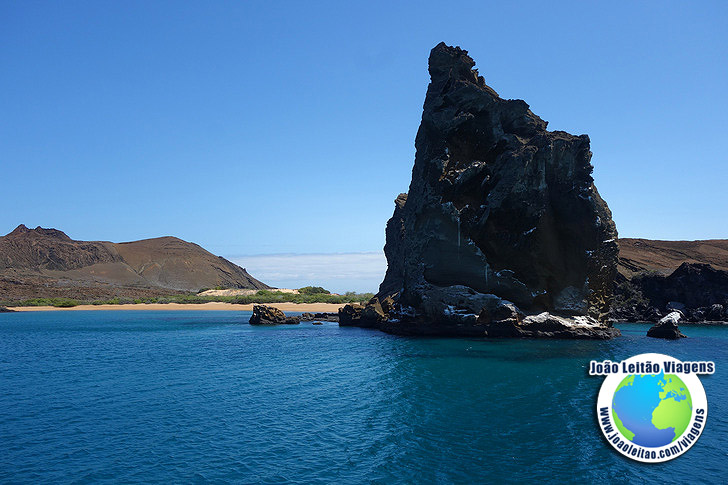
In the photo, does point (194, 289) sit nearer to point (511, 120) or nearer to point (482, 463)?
point (511, 120)

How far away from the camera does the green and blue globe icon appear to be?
1103 centimetres

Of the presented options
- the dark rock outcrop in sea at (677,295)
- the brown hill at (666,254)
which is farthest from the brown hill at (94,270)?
the brown hill at (666,254)

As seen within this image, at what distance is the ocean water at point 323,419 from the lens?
13.2m

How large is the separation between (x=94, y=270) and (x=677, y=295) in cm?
18494

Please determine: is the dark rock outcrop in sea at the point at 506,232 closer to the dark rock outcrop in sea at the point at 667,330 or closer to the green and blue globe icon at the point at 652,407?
the dark rock outcrop in sea at the point at 667,330

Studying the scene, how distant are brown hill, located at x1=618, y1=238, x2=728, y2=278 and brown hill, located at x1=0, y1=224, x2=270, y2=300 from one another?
134483 mm

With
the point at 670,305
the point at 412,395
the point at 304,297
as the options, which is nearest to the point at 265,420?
the point at 412,395

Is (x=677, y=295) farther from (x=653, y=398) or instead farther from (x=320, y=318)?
(x=653, y=398)

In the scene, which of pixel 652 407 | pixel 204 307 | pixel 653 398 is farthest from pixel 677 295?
pixel 204 307

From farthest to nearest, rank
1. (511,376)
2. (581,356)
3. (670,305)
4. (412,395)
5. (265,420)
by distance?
1. (670,305)
2. (581,356)
3. (511,376)
4. (412,395)
5. (265,420)

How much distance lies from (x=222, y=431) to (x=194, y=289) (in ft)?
575

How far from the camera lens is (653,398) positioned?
36.7 feet

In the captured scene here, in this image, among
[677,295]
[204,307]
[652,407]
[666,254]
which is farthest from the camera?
[204,307]

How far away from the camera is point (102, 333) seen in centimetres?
5306
